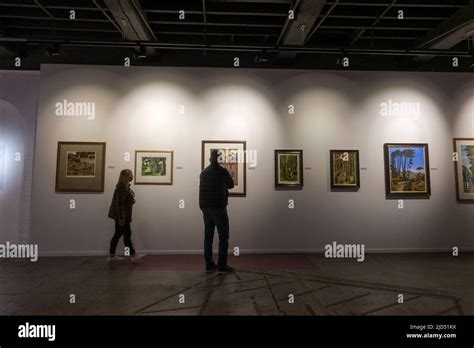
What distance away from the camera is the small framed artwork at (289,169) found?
619cm

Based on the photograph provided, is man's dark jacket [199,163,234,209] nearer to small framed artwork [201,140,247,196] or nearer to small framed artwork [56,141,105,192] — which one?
small framed artwork [201,140,247,196]

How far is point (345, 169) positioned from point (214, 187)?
3151 millimetres

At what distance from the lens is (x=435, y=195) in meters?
6.32

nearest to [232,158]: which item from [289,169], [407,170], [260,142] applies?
[260,142]

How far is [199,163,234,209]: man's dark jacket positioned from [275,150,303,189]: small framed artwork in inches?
74.5

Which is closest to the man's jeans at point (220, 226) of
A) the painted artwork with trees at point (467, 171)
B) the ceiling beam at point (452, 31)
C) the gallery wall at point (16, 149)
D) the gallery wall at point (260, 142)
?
the gallery wall at point (260, 142)

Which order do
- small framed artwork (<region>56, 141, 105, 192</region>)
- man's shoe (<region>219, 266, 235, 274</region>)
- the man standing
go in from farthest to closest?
small framed artwork (<region>56, 141, 105, 192</region>)
man's shoe (<region>219, 266, 235, 274</region>)
the man standing

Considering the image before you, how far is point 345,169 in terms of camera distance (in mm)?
6254

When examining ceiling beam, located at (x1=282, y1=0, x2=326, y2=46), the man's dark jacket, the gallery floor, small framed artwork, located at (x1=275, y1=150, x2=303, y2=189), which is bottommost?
the gallery floor

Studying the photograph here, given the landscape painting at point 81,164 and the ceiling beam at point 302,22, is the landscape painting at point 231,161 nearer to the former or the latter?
the ceiling beam at point 302,22

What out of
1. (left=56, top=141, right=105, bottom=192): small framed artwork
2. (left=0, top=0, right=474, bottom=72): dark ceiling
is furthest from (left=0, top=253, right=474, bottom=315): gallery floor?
(left=0, top=0, right=474, bottom=72): dark ceiling

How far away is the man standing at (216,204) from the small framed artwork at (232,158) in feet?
5.10

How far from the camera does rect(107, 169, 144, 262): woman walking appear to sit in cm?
517

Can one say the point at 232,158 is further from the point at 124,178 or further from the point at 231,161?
the point at 124,178
